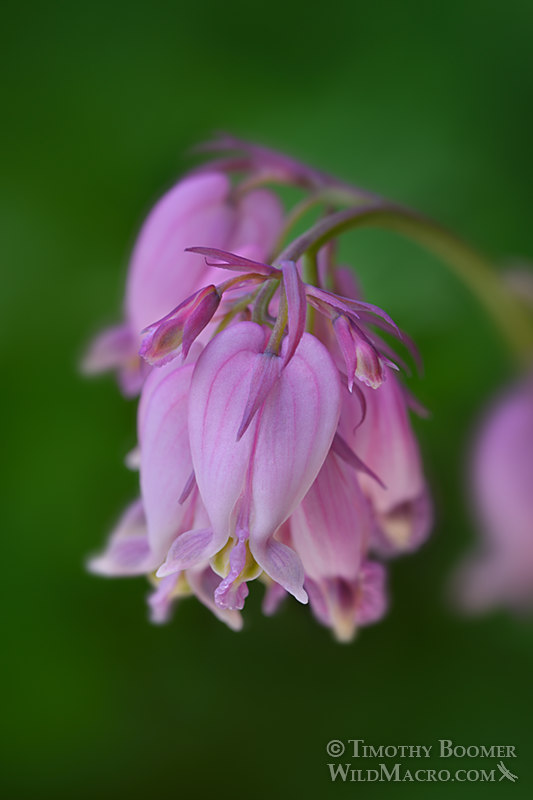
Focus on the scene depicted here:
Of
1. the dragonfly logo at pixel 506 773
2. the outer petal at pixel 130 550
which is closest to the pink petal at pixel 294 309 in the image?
the outer petal at pixel 130 550

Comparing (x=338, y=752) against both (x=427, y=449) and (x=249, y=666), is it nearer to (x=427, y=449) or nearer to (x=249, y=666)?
(x=249, y=666)

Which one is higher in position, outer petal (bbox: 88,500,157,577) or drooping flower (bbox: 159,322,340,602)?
drooping flower (bbox: 159,322,340,602)

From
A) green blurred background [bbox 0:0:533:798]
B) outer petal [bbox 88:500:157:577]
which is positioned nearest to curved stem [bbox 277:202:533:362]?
outer petal [bbox 88:500:157:577]

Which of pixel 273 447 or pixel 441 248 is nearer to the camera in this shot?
pixel 273 447

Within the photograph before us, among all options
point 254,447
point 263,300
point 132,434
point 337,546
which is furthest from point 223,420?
point 132,434

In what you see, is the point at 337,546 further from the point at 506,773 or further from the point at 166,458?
the point at 506,773

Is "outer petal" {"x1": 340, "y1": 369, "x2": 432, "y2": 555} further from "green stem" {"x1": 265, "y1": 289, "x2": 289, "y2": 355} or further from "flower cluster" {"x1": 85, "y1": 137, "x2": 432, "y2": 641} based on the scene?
"green stem" {"x1": 265, "y1": 289, "x2": 289, "y2": 355}
